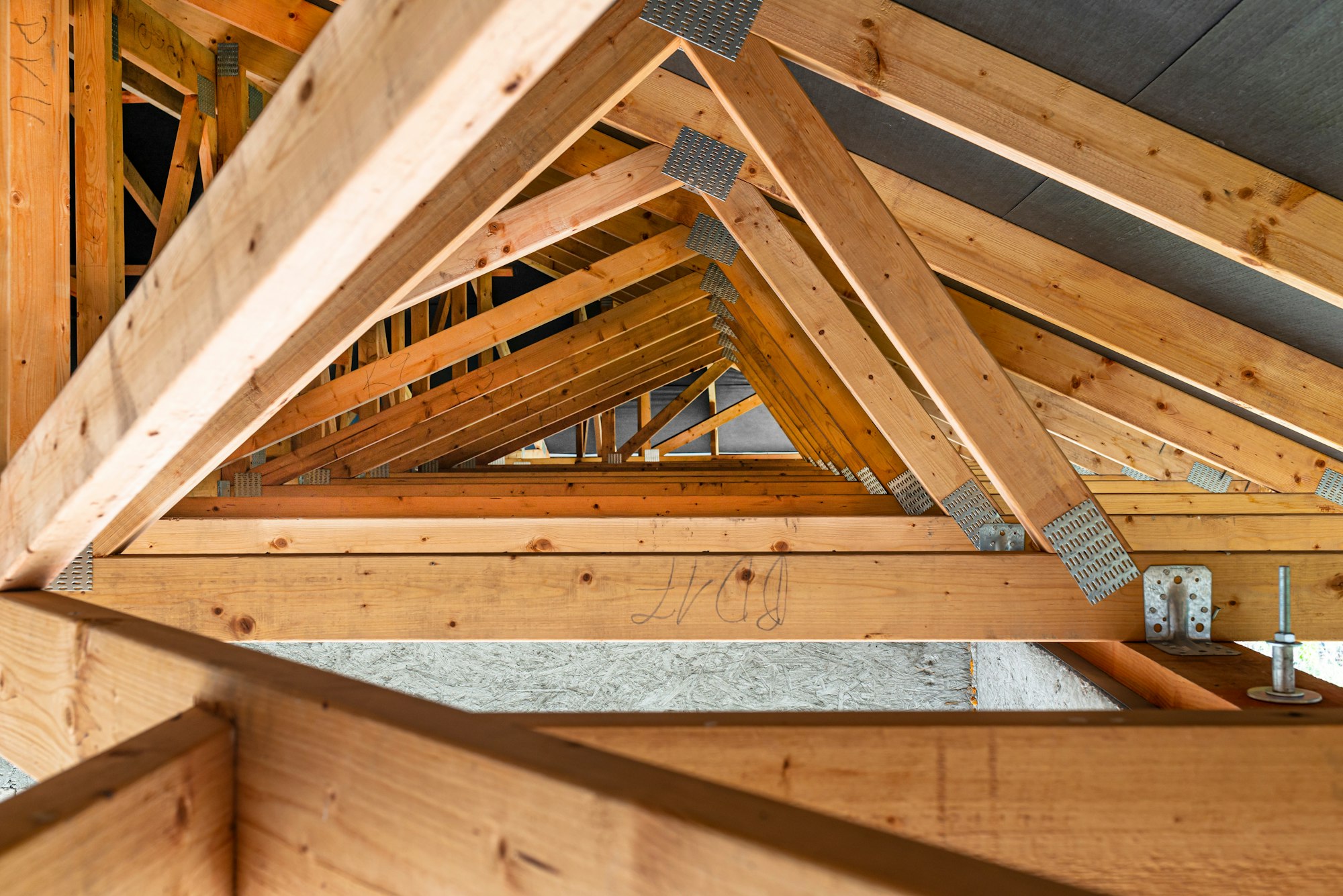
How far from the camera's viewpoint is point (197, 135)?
3643 millimetres

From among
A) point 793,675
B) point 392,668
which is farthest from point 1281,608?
point 392,668

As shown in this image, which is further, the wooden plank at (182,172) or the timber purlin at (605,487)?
the wooden plank at (182,172)

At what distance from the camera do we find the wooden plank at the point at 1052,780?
2.95 feet

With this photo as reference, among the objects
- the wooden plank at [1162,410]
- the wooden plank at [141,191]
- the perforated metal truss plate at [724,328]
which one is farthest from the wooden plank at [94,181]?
the perforated metal truss plate at [724,328]

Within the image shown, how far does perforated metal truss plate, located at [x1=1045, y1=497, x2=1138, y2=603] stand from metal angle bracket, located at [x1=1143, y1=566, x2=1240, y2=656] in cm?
6

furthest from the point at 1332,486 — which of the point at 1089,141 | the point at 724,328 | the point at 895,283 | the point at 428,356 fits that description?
the point at 724,328

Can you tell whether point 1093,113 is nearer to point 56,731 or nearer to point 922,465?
point 922,465

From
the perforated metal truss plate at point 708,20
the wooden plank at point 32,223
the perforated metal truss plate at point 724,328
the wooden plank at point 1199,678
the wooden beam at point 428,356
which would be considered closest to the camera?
the wooden plank at point 1199,678

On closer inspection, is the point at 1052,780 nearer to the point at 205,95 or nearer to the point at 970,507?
the point at 970,507

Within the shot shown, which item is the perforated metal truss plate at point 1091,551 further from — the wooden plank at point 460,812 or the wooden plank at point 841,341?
the wooden plank at point 460,812

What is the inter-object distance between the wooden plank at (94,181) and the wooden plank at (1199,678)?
2539 mm

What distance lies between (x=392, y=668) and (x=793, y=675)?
2.51 meters

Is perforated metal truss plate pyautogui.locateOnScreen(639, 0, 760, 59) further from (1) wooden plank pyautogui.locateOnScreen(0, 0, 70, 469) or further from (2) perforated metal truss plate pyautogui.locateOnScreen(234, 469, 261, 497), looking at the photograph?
(2) perforated metal truss plate pyautogui.locateOnScreen(234, 469, 261, 497)

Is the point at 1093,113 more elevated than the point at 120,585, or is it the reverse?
the point at 1093,113
